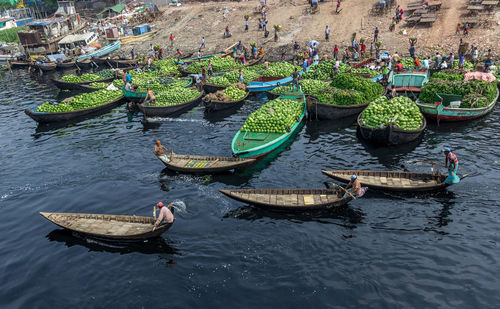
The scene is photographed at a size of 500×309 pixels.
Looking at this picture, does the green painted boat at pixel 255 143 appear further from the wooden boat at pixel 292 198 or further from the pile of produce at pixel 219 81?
the pile of produce at pixel 219 81

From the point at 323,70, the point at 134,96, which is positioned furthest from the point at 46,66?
the point at 323,70

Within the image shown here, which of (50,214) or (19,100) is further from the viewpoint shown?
(19,100)

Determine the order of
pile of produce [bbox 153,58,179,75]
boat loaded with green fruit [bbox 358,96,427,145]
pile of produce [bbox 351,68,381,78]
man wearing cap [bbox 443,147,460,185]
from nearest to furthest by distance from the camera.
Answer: man wearing cap [bbox 443,147,460,185] < boat loaded with green fruit [bbox 358,96,427,145] < pile of produce [bbox 351,68,381,78] < pile of produce [bbox 153,58,179,75]

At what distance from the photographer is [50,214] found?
18031 mm

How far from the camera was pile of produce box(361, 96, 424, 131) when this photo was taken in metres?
24.9

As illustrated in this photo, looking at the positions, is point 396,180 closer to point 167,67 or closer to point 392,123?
point 392,123

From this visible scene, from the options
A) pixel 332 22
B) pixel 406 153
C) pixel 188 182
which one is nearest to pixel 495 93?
pixel 406 153

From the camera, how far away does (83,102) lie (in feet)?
116

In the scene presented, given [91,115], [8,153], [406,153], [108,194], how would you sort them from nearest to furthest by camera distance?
[108,194] < [406,153] < [8,153] < [91,115]

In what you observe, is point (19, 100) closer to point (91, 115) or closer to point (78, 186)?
point (91, 115)

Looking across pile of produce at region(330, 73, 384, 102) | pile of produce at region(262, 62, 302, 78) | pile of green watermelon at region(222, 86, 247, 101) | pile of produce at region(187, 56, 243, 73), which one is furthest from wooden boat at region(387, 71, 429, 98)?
pile of produce at region(187, 56, 243, 73)

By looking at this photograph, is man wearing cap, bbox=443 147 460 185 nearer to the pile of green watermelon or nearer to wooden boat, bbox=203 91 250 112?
wooden boat, bbox=203 91 250 112

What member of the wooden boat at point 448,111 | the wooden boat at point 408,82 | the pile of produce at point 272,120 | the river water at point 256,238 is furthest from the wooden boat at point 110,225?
the wooden boat at point 408,82

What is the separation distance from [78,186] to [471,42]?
165ft
